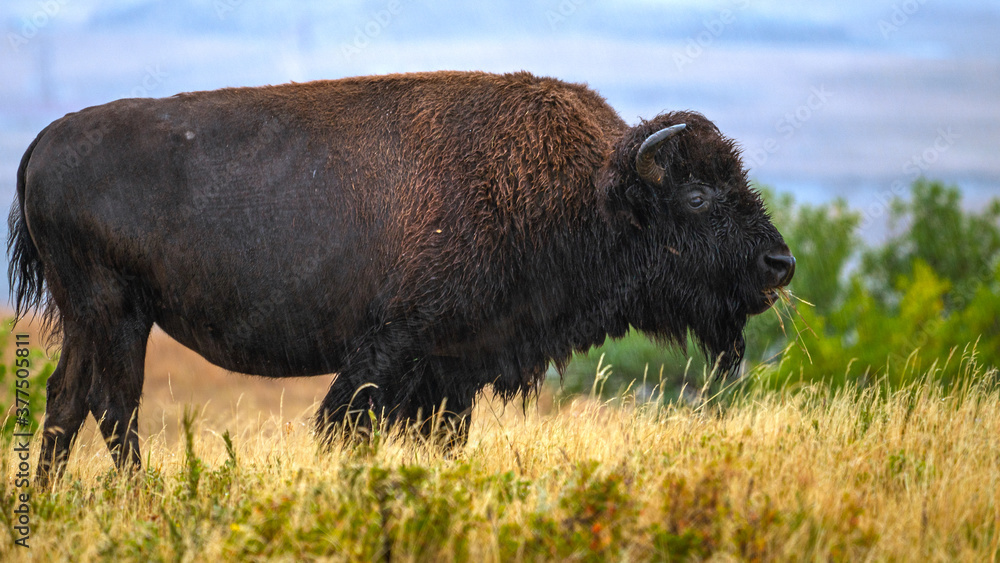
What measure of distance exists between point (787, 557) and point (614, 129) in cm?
327

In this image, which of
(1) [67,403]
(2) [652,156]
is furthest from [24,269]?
(2) [652,156]

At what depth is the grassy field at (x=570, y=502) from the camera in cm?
311

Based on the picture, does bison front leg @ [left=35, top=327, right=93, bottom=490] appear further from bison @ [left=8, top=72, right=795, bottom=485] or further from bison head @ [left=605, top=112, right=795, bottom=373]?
bison head @ [left=605, top=112, right=795, bottom=373]

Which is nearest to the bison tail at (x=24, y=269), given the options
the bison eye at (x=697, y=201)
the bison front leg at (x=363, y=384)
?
the bison front leg at (x=363, y=384)

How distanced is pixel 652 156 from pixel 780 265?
1073mm

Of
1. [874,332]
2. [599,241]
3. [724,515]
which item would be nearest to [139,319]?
[599,241]

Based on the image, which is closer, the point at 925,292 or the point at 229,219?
the point at 229,219

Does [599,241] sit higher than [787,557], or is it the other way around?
[599,241]

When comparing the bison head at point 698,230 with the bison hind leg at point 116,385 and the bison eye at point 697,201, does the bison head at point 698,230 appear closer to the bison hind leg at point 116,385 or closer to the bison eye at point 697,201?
the bison eye at point 697,201

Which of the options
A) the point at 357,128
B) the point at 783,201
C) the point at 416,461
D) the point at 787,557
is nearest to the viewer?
the point at 787,557

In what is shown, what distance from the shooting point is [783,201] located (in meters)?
28.8

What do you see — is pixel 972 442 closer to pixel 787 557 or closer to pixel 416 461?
pixel 787 557

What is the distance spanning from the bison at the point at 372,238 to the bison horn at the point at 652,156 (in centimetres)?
1

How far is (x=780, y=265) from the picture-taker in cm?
529
